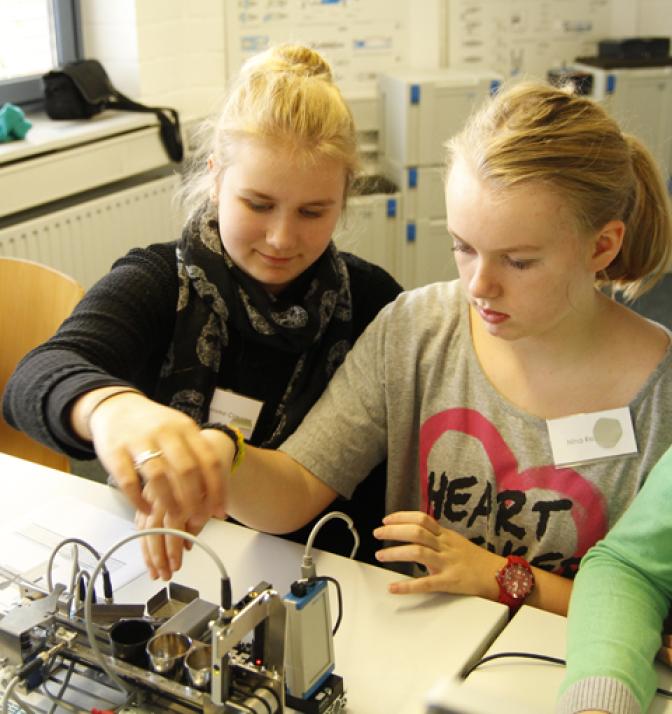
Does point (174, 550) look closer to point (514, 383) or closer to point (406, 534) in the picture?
point (406, 534)

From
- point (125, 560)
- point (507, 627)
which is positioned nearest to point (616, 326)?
point (507, 627)

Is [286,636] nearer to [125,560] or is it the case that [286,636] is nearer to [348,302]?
[125,560]

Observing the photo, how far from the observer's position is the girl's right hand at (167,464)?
899 millimetres

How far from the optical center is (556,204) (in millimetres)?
1144

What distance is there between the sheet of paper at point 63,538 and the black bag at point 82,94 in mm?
2220

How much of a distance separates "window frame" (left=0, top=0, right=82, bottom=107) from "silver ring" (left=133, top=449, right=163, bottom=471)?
267 centimetres

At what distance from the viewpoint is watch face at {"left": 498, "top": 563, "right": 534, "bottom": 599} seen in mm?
1167

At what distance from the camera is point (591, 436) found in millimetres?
1222

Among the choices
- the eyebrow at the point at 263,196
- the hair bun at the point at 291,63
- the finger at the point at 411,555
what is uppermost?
the hair bun at the point at 291,63

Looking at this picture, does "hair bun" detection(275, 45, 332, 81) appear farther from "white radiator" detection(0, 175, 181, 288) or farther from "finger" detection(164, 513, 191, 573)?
"white radiator" detection(0, 175, 181, 288)

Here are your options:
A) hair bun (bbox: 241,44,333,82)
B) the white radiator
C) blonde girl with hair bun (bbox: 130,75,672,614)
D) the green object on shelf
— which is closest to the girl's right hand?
blonde girl with hair bun (bbox: 130,75,672,614)

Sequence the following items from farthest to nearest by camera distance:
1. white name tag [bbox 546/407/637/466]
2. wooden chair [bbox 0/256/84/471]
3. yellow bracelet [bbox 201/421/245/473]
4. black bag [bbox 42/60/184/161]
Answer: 1. black bag [bbox 42/60/184/161]
2. wooden chair [bbox 0/256/84/471]
3. white name tag [bbox 546/407/637/466]
4. yellow bracelet [bbox 201/421/245/473]

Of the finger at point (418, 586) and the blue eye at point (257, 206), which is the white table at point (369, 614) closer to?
the finger at point (418, 586)

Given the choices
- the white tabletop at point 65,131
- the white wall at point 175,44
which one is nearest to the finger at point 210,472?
the white tabletop at point 65,131
